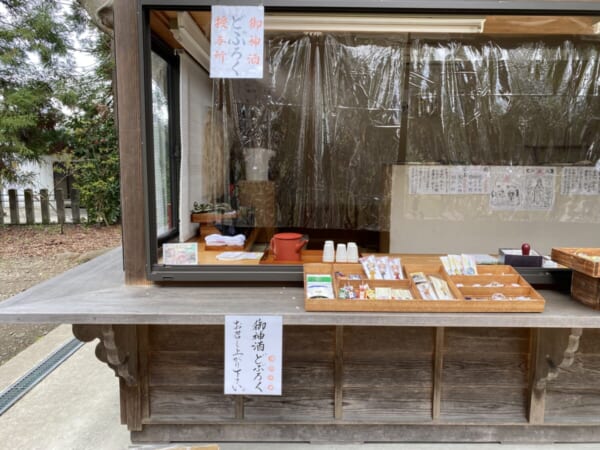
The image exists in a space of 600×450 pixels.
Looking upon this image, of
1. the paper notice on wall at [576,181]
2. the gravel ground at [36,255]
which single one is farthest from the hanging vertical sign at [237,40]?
the gravel ground at [36,255]

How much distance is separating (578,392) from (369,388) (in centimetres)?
110

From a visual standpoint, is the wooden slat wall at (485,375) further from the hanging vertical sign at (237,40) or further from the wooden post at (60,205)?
the wooden post at (60,205)

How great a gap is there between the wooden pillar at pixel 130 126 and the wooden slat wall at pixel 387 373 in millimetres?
1154

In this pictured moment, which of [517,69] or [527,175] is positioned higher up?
[517,69]

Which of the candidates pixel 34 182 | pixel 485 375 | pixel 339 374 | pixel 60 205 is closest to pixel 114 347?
pixel 339 374

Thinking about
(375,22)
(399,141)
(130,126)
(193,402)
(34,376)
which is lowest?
(34,376)

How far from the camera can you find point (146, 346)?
80.5 inches

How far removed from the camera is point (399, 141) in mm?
3629

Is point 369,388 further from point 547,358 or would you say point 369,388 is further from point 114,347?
point 114,347

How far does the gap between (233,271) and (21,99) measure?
7707mm

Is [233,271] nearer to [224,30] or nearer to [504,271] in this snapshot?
[224,30]

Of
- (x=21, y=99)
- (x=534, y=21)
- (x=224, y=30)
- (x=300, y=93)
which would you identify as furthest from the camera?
(x=21, y=99)

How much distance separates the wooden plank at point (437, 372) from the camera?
203cm

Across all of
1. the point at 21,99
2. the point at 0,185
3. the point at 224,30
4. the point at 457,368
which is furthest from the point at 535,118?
the point at 0,185
